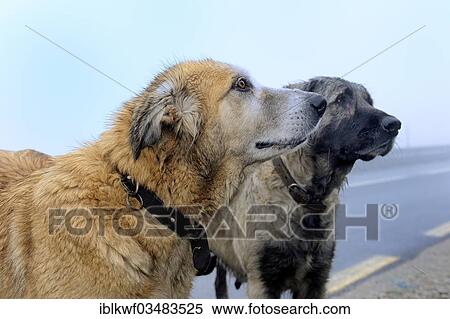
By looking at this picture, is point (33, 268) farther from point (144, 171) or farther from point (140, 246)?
point (144, 171)

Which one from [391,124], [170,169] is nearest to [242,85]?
[170,169]

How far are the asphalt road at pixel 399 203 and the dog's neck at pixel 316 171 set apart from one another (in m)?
0.07

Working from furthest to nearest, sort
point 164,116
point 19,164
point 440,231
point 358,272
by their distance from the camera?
1. point 358,272
2. point 440,231
3. point 19,164
4. point 164,116

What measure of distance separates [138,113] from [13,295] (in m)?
0.81

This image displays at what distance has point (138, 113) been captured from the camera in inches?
75.8

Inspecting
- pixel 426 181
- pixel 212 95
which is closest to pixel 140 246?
pixel 212 95

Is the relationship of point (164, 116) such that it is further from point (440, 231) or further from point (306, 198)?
point (440, 231)

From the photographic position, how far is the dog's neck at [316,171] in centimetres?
256

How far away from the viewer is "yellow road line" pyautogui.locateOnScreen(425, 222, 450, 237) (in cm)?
248

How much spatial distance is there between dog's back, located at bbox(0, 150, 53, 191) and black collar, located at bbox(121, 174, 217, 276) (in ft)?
1.50

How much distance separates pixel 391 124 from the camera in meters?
2.35

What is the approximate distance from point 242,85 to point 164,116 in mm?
336

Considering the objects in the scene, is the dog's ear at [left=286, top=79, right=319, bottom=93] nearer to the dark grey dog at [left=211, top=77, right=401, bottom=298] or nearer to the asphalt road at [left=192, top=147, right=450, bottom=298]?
the dark grey dog at [left=211, top=77, right=401, bottom=298]

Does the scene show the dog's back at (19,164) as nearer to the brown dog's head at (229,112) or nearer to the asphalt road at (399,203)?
the brown dog's head at (229,112)
